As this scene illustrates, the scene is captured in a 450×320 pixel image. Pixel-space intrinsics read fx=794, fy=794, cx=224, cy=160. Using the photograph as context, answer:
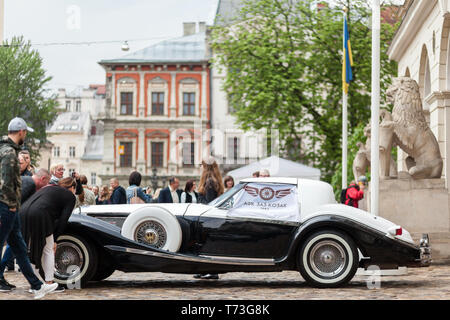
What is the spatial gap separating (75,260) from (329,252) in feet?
10.5

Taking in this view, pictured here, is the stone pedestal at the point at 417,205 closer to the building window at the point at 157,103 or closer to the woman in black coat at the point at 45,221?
the woman in black coat at the point at 45,221

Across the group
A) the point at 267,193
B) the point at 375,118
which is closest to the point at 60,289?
the point at 267,193

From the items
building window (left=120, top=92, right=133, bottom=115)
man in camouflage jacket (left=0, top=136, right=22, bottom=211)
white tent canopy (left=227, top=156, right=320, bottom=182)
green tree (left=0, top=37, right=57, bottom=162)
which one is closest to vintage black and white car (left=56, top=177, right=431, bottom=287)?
man in camouflage jacket (left=0, top=136, right=22, bottom=211)

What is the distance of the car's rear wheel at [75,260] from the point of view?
988cm

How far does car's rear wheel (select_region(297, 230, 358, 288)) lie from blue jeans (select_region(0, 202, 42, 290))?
324 centimetres

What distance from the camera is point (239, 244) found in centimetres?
995

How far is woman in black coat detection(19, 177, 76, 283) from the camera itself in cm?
939

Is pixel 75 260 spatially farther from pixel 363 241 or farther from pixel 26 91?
pixel 26 91

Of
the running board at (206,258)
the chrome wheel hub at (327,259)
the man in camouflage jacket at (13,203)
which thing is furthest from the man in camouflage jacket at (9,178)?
the chrome wheel hub at (327,259)

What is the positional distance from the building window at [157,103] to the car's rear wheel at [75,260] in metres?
61.8

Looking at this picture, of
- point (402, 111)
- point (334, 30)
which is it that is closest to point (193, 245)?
point (402, 111)

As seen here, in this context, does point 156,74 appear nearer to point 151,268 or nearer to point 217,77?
point 217,77

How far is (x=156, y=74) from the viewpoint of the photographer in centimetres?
7119
